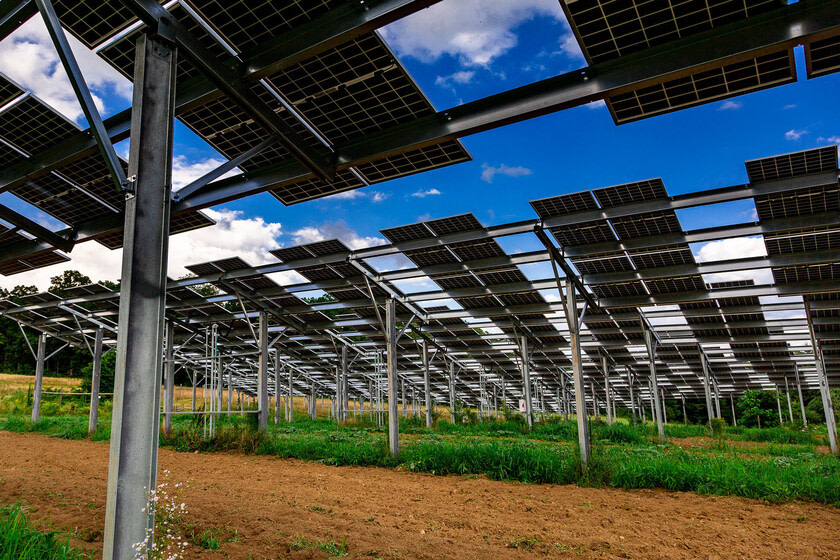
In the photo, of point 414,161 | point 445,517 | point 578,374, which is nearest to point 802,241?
point 578,374

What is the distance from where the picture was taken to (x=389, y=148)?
7090 millimetres

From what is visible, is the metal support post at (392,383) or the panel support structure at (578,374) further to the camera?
the metal support post at (392,383)

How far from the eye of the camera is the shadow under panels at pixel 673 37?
17.5ft

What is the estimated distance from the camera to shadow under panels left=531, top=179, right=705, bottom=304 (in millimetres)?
10875

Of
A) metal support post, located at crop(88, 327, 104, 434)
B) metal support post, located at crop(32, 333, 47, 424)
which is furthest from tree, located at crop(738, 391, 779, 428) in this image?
metal support post, located at crop(32, 333, 47, 424)

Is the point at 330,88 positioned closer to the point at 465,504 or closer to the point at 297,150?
the point at 297,150

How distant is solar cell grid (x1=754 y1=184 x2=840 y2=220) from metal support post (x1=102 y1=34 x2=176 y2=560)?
10.4 meters

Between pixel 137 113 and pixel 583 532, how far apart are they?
7909 mm

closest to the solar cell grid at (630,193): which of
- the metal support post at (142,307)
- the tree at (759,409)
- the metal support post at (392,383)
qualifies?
the metal support post at (392,383)

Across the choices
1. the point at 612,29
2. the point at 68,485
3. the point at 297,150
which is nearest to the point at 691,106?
the point at 612,29

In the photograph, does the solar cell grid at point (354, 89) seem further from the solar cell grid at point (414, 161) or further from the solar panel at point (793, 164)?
the solar panel at point (793, 164)

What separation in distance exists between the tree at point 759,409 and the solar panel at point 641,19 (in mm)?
55309

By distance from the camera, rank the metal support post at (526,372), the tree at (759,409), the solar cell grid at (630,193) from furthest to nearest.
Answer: the tree at (759,409)
the metal support post at (526,372)
the solar cell grid at (630,193)

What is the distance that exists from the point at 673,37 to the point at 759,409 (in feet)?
184
